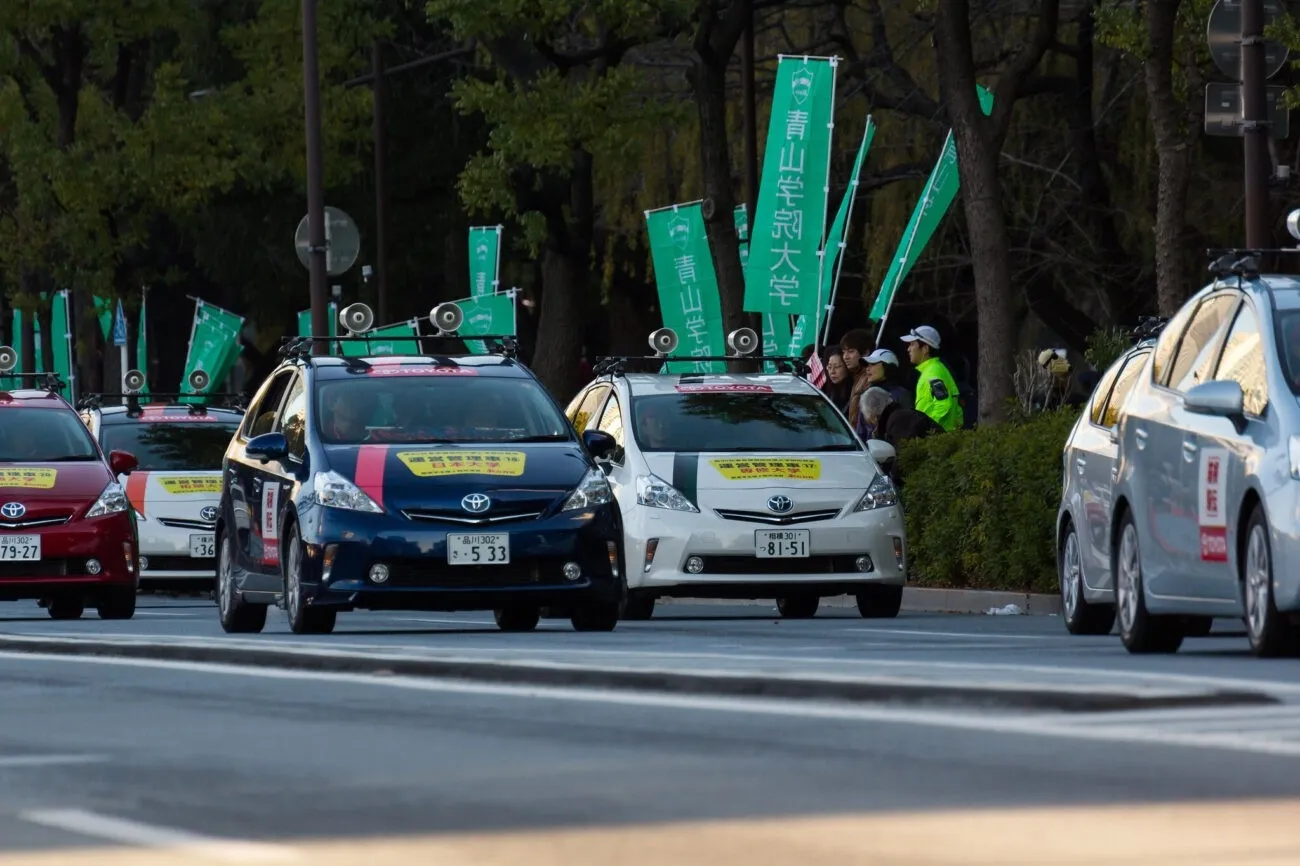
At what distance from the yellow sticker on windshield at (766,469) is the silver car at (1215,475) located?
5547 mm

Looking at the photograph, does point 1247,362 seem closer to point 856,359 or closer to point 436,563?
point 436,563

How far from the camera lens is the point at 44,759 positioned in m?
9.45

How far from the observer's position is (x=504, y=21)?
29.8 m

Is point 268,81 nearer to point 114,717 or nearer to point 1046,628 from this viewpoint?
point 1046,628

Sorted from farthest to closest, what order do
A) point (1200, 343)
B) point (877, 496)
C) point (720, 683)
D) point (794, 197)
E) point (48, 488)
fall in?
point (794, 197)
point (48, 488)
point (877, 496)
point (1200, 343)
point (720, 683)

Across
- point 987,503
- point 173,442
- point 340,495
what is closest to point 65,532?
point 340,495

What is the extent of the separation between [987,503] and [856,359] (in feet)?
11.2

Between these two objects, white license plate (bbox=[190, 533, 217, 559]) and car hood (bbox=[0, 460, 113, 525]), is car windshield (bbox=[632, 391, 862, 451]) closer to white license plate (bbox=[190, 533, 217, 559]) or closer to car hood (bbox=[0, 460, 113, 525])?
car hood (bbox=[0, 460, 113, 525])

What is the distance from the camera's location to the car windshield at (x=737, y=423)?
2059 centimetres

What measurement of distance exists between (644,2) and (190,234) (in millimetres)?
25438

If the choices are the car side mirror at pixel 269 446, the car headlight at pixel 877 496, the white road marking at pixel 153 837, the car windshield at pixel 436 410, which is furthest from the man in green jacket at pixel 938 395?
the white road marking at pixel 153 837

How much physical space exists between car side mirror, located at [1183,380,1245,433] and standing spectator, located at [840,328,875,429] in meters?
11.6

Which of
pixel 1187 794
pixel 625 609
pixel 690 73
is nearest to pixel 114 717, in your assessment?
pixel 1187 794

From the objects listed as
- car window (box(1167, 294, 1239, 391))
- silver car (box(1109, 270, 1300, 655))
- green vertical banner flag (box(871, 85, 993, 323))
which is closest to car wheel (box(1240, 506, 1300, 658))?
silver car (box(1109, 270, 1300, 655))
